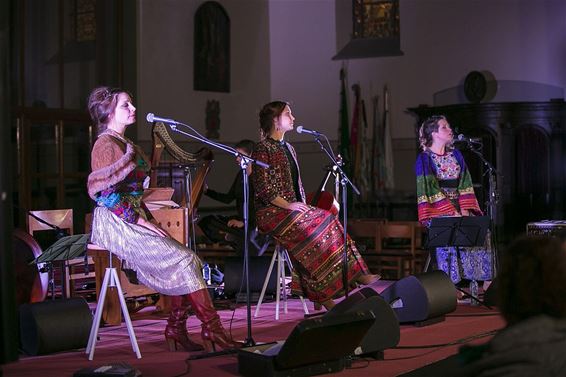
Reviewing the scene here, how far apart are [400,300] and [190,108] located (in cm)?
642

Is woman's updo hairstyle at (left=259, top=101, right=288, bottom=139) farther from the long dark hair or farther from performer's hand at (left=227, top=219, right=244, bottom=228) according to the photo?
performer's hand at (left=227, top=219, right=244, bottom=228)

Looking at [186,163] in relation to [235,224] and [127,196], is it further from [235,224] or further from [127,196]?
[127,196]

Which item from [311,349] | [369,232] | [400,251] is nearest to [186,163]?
[311,349]

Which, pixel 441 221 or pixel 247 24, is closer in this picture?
pixel 441 221

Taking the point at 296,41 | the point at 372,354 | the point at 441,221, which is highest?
the point at 296,41

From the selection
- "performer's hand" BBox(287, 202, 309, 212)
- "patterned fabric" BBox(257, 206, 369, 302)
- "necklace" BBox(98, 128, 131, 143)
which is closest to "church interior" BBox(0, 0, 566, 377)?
"patterned fabric" BBox(257, 206, 369, 302)

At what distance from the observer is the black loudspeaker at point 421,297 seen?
650 cm

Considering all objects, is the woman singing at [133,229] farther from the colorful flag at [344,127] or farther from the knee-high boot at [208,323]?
the colorful flag at [344,127]

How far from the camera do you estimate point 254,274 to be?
26.4 feet

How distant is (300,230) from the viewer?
22.1 ft

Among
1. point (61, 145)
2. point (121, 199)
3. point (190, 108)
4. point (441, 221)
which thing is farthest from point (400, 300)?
point (190, 108)

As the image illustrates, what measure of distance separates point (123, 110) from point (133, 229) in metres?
0.72

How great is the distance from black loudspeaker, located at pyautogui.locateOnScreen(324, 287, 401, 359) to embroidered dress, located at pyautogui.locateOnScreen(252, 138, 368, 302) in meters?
1.25

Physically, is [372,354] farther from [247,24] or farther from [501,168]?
[247,24]
